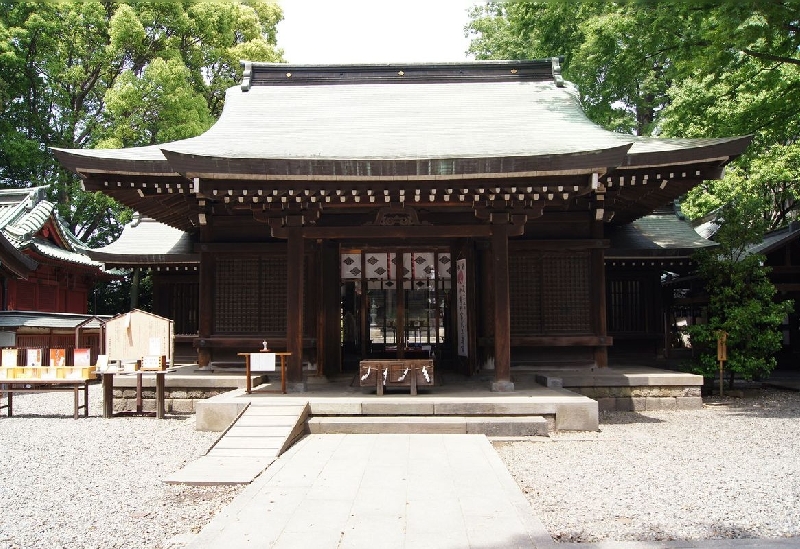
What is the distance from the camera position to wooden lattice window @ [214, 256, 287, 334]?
37.5 ft

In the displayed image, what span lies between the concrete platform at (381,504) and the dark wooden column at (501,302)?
2433 millimetres

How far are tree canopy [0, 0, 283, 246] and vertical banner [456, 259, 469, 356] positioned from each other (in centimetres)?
1392

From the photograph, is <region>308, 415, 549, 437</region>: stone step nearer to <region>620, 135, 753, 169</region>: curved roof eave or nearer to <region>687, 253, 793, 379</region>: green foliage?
<region>620, 135, 753, 169</region>: curved roof eave

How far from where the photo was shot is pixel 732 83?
14.9 metres

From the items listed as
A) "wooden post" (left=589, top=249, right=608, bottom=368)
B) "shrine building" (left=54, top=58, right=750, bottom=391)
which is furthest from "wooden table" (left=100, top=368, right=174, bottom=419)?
"wooden post" (left=589, top=249, right=608, bottom=368)

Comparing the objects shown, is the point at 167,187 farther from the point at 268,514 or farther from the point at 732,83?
the point at 732,83

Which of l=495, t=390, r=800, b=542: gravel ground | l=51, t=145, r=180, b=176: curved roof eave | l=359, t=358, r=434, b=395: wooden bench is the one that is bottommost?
l=495, t=390, r=800, b=542: gravel ground

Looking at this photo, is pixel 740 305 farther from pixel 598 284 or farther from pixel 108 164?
pixel 108 164

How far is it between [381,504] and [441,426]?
3295mm

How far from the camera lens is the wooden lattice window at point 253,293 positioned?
11.4m

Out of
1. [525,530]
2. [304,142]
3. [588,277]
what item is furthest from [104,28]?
[525,530]

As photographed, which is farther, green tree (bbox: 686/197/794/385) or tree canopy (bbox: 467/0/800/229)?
green tree (bbox: 686/197/794/385)

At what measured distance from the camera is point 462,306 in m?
11.5

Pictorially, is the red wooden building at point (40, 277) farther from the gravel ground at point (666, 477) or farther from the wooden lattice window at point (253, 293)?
the gravel ground at point (666, 477)
